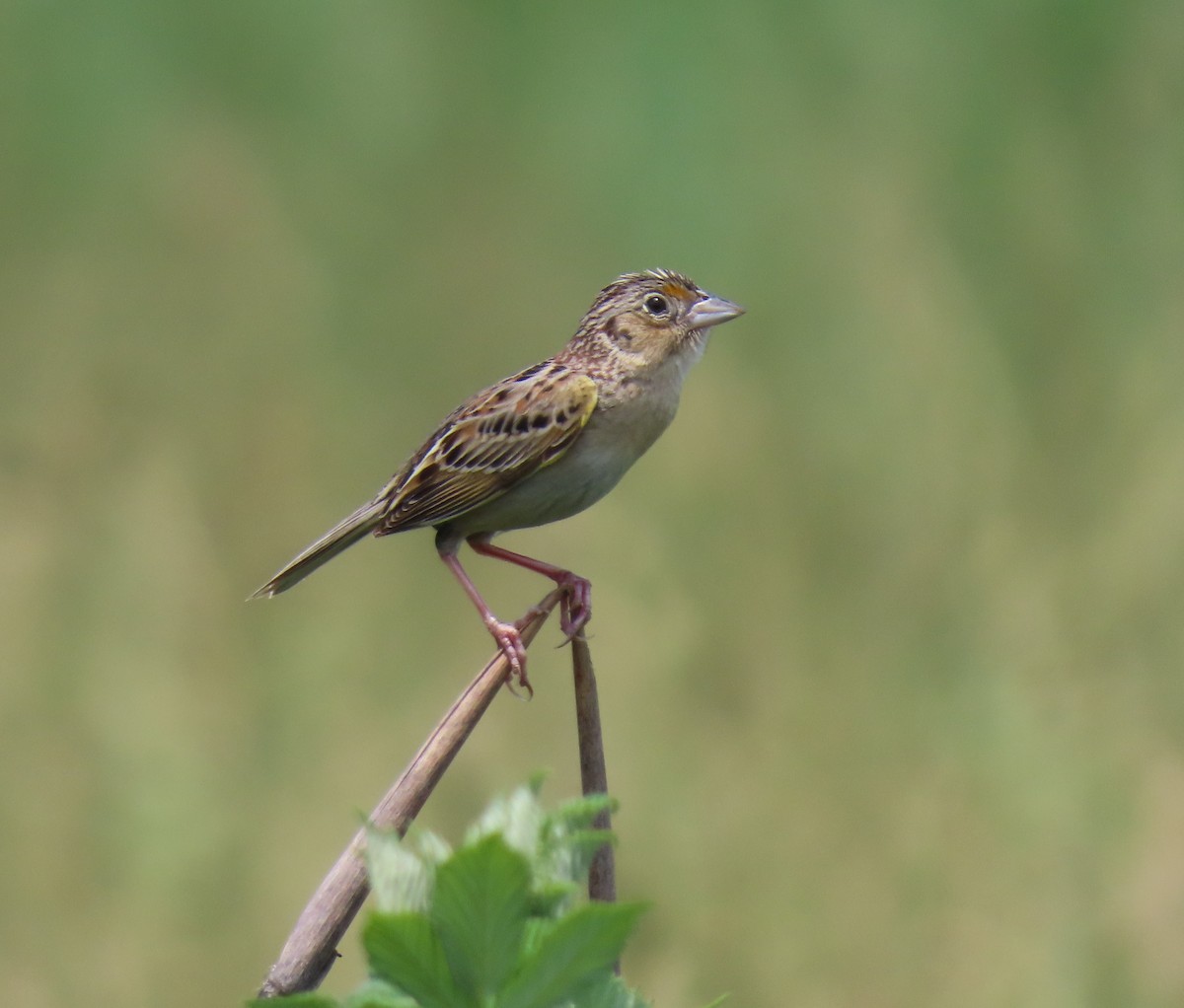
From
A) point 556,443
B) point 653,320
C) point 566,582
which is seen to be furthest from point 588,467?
point 566,582

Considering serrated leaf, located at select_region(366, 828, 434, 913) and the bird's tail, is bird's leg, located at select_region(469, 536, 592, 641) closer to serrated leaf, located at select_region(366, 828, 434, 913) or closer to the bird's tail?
the bird's tail

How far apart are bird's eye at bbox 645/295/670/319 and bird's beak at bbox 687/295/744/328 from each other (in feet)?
0.18

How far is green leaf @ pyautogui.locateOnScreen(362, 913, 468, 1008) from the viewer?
0.27m

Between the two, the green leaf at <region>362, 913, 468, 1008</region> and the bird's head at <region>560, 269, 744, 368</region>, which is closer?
the green leaf at <region>362, 913, 468, 1008</region>

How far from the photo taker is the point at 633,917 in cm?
27

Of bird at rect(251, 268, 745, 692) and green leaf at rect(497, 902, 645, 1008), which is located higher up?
bird at rect(251, 268, 745, 692)

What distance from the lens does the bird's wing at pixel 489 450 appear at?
181cm

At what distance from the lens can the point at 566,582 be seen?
1046mm

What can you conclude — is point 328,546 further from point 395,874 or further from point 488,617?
point 395,874

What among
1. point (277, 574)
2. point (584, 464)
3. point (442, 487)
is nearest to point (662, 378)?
point (584, 464)

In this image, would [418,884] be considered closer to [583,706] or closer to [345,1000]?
[345,1000]

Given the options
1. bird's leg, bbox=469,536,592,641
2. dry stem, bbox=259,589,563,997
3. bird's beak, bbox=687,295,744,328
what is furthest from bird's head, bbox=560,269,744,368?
dry stem, bbox=259,589,563,997

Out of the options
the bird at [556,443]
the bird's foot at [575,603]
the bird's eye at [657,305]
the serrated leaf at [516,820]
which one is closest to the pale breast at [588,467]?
the bird at [556,443]

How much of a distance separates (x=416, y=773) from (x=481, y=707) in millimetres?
74
